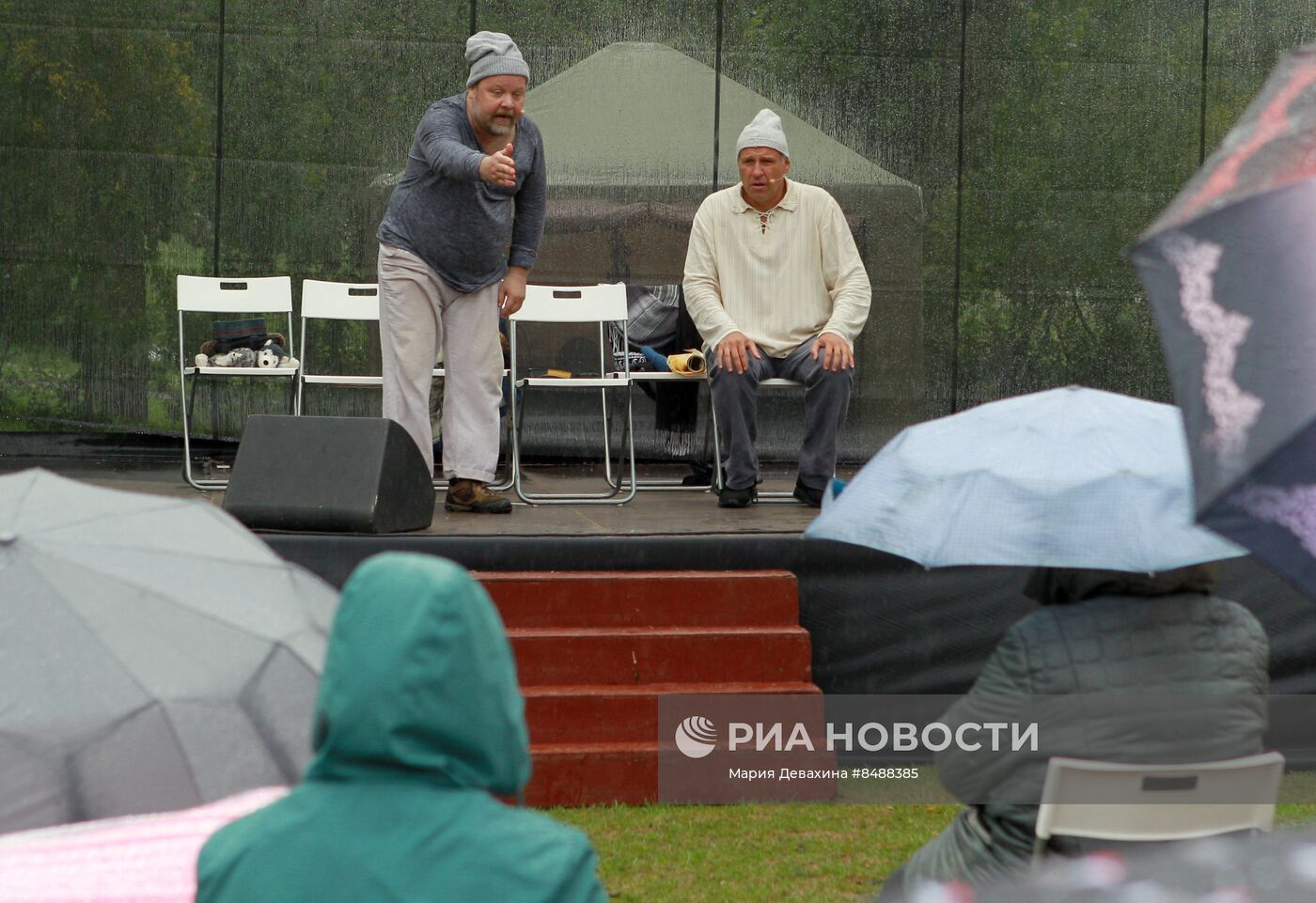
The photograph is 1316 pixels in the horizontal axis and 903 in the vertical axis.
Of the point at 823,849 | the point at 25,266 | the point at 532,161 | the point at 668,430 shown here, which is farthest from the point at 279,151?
the point at 823,849

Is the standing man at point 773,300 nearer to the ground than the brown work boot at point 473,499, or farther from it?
farther from it

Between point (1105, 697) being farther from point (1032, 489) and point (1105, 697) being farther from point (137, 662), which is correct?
point (137, 662)

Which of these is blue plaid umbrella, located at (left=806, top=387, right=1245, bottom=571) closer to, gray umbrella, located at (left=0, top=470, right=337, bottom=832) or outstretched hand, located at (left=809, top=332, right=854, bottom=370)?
gray umbrella, located at (left=0, top=470, right=337, bottom=832)

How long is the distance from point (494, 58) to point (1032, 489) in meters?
2.93

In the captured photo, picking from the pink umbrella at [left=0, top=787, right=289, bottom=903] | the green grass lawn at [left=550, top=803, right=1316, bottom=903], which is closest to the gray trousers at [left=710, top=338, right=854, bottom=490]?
the green grass lawn at [left=550, top=803, right=1316, bottom=903]

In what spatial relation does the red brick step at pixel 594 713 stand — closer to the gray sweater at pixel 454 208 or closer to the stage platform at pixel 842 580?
the stage platform at pixel 842 580

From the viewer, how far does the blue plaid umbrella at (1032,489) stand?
2307 millimetres

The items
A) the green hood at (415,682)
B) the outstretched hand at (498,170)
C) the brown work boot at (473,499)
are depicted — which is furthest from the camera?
the brown work boot at (473,499)

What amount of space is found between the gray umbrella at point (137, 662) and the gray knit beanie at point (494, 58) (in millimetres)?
3255

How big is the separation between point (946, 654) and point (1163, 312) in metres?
3.29

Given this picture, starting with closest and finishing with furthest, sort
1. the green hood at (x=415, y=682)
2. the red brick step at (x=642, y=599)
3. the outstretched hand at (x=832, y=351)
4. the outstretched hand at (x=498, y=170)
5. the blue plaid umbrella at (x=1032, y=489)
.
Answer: the green hood at (x=415, y=682)
the blue plaid umbrella at (x=1032, y=489)
the red brick step at (x=642, y=599)
the outstretched hand at (x=498, y=170)
the outstretched hand at (x=832, y=351)

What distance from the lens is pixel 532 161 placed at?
511cm

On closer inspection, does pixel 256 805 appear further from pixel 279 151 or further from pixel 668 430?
pixel 279 151

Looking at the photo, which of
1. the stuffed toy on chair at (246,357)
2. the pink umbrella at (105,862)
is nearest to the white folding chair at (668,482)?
the stuffed toy on chair at (246,357)
